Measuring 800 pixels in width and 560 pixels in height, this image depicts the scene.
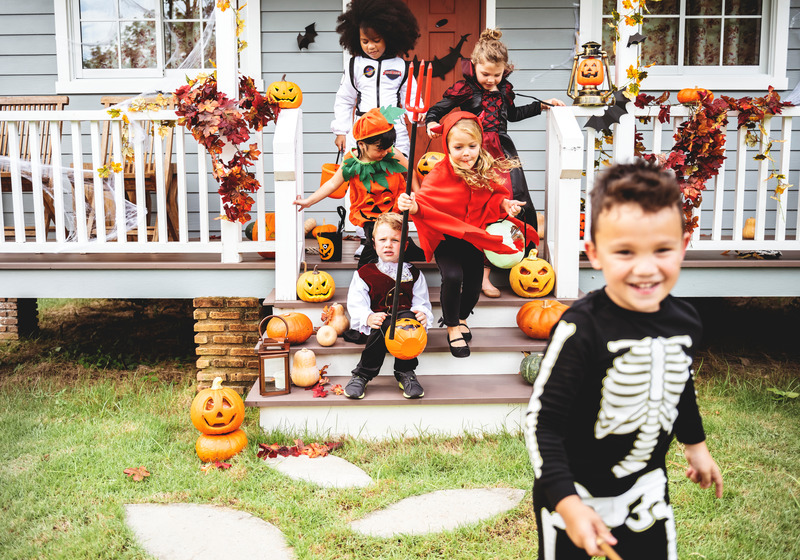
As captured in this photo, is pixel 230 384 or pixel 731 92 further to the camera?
pixel 731 92

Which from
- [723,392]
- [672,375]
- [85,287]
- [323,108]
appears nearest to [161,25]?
[323,108]

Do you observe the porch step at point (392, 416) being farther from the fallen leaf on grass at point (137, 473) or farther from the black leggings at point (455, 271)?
the fallen leaf on grass at point (137, 473)

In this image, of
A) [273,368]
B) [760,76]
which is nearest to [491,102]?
[273,368]

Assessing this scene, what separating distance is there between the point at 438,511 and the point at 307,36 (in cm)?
451

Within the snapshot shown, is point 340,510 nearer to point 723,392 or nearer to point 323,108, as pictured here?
point 723,392

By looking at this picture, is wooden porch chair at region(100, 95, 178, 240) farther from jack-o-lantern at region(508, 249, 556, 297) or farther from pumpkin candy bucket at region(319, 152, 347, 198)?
jack-o-lantern at region(508, 249, 556, 297)

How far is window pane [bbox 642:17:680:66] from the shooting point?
6.41m

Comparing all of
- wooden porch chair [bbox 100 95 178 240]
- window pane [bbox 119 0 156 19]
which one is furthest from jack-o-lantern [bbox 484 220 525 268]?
window pane [bbox 119 0 156 19]

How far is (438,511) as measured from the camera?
283cm

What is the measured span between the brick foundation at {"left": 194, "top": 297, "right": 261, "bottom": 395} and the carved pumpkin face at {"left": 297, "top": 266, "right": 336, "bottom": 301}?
1.99ft

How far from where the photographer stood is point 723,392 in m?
4.32

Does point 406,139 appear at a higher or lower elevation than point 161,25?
lower

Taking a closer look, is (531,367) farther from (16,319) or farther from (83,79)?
(83,79)

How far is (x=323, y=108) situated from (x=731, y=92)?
3.69 m
